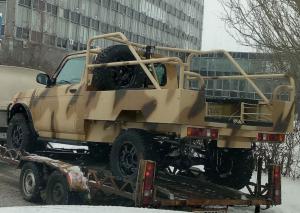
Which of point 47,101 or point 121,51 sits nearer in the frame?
point 121,51

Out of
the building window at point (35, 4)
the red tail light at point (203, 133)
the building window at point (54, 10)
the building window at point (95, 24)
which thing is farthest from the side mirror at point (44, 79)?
the building window at point (95, 24)

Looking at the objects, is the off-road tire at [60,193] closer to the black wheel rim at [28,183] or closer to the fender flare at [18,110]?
the black wheel rim at [28,183]

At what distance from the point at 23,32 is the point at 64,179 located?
52137mm

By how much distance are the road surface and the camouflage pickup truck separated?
99 centimetres

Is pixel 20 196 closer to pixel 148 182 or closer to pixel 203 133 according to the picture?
pixel 148 182

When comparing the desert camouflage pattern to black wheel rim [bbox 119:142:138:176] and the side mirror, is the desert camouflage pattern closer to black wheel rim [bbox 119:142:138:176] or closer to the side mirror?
the side mirror

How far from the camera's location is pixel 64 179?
7293 millimetres

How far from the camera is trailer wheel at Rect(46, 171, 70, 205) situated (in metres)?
7.23

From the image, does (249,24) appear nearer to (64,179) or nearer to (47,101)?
(47,101)

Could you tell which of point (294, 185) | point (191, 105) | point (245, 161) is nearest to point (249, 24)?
point (294, 185)

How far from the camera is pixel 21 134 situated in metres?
9.31

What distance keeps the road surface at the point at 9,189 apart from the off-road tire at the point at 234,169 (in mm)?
2584

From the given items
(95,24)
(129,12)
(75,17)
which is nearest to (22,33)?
(75,17)

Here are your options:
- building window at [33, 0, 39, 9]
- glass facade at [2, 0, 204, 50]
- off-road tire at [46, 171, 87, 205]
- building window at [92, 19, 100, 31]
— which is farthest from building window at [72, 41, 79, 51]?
off-road tire at [46, 171, 87, 205]
